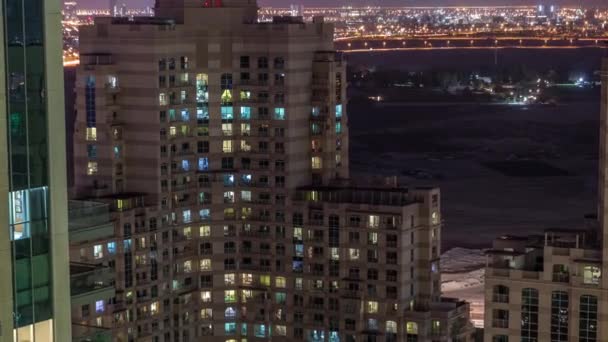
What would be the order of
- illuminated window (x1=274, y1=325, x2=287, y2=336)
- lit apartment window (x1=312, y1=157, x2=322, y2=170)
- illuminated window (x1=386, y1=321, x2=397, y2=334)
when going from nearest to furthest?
illuminated window (x1=386, y1=321, x2=397, y2=334)
illuminated window (x1=274, y1=325, x2=287, y2=336)
lit apartment window (x1=312, y1=157, x2=322, y2=170)

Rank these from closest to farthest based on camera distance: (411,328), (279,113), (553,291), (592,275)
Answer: (592,275)
(553,291)
(411,328)
(279,113)

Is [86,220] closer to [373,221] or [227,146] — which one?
[373,221]

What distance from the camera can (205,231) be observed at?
173 ft

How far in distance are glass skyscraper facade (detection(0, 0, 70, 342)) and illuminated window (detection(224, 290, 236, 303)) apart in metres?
38.9

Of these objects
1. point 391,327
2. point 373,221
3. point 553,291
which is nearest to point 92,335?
point 553,291

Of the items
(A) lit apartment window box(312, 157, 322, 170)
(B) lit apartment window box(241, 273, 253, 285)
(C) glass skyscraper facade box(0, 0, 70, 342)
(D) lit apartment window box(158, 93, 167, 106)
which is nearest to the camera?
(C) glass skyscraper facade box(0, 0, 70, 342)

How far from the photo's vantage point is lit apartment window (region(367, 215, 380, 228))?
48906 millimetres

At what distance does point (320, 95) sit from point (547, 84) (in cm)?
13216

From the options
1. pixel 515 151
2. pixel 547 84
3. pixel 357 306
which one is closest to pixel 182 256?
pixel 357 306

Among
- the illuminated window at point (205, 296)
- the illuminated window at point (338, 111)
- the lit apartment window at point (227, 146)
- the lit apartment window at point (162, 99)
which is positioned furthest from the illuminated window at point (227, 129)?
the illuminated window at point (205, 296)

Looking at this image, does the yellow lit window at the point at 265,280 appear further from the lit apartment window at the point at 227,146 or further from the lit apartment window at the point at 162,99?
the lit apartment window at the point at 162,99

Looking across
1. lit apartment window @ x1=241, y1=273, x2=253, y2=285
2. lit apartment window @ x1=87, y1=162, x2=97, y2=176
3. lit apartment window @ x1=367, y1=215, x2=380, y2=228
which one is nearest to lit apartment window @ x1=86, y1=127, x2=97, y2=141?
lit apartment window @ x1=87, y1=162, x2=97, y2=176

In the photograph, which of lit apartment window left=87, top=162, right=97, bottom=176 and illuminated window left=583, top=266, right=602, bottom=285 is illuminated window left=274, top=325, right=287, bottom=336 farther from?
illuminated window left=583, top=266, right=602, bottom=285

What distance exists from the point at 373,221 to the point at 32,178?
3644 centimetres
